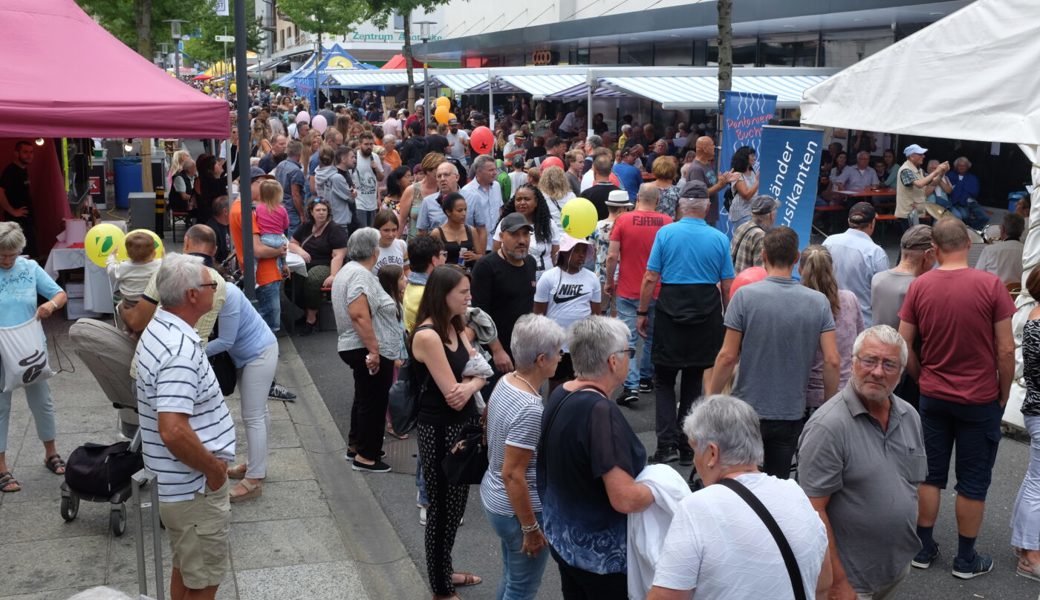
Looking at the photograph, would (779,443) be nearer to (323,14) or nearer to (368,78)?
(368,78)

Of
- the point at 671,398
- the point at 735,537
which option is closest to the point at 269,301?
the point at 671,398

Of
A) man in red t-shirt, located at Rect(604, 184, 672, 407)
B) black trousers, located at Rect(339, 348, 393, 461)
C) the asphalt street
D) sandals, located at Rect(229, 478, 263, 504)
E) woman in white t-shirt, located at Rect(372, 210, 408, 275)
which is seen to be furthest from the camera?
woman in white t-shirt, located at Rect(372, 210, 408, 275)

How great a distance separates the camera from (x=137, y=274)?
6.92 m

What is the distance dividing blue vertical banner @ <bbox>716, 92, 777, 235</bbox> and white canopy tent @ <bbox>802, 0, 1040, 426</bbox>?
2691 millimetres

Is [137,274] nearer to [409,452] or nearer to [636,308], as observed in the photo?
[409,452]

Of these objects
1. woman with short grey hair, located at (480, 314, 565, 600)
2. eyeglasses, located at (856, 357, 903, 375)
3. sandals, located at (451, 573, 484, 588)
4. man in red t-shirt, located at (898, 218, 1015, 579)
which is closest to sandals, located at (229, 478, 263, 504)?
sandals, located at (451, 573, 484, 588)

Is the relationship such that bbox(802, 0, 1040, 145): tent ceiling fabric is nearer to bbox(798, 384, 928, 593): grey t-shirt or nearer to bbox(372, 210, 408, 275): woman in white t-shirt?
bbox(372, 210, 408, 275): woman in white t-shirt

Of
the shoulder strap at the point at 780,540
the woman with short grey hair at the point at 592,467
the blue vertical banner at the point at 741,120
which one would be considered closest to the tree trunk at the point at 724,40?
the blue vertical banner at the point at 741,120

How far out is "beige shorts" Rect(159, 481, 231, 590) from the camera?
4480mm

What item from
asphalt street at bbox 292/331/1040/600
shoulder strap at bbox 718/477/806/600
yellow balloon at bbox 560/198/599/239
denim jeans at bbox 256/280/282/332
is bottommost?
asphalt street at bbox 292/331/1040/600

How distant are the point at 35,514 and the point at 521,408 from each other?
149 inches

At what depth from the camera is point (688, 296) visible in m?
7.21

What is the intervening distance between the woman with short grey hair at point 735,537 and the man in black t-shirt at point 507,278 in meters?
3.95

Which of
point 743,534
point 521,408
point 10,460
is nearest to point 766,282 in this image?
point 521,408
